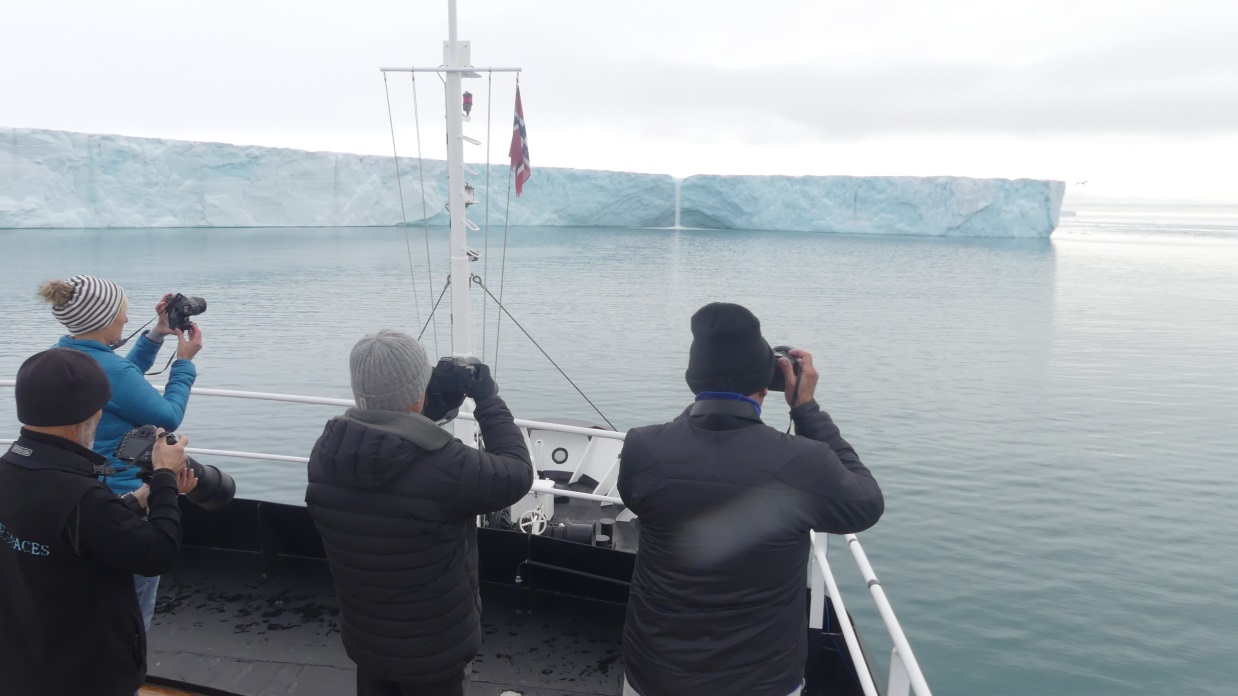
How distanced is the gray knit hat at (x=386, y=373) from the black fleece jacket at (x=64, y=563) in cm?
49

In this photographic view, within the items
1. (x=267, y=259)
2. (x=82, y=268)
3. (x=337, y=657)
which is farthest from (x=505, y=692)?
(x=267, y=259)

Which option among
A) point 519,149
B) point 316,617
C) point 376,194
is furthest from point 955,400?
point 376,194

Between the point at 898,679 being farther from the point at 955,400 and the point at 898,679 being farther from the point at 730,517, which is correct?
the point at 955,400

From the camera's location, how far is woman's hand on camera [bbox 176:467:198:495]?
191 centimetres

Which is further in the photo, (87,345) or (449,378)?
(87,345)

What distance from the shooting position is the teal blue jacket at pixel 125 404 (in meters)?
2.13

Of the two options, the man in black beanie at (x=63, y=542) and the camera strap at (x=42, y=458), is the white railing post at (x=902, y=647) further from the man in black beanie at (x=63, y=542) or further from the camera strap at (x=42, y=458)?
the camera strap at (x=42, y=458)

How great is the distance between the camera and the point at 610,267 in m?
37.2

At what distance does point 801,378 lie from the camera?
5.93 ft

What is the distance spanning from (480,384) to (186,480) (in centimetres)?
72

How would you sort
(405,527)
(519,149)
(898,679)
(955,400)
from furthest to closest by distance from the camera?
(955,400)
(519,149)
(898,679)
(405,527)

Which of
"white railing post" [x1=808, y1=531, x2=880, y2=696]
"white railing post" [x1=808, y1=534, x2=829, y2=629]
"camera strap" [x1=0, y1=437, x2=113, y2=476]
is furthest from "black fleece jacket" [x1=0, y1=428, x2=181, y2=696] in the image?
"white railing post" [x1=808, y1=534, x2=829, y2=629]

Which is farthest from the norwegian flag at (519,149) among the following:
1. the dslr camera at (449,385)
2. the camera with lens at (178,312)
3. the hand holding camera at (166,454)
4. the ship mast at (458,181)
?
the hand holding camera at (166,454)

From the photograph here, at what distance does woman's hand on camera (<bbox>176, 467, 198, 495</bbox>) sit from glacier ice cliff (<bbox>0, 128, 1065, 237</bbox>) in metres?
38.5
